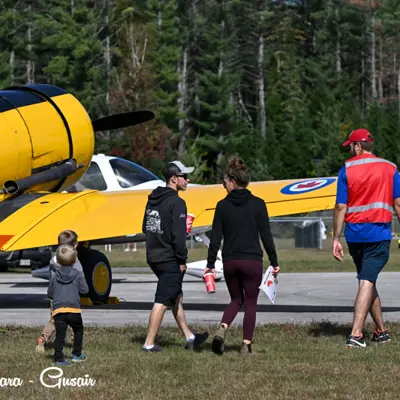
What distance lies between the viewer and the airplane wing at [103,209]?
13.5 metres

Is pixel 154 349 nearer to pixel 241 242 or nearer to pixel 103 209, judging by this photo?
pixel 241 242

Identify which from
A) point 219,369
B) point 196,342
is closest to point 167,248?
point 196,342

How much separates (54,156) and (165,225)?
18.0ft

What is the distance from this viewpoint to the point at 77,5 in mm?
78375

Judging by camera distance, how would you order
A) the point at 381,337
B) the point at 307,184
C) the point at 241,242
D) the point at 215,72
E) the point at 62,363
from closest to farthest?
the point at 62,363, the point at 241,242, the point at 381,337, the point at 307,184, the point at 215,72

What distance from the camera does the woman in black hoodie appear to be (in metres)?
9.92

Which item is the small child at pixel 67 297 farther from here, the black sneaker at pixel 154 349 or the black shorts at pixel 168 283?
the black shorts at pixel 168 283

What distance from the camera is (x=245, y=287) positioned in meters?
10.0

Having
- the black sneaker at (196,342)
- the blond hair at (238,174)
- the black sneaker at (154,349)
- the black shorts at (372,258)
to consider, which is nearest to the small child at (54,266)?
the black sneaker at (154,349)

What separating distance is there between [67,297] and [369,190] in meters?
2.99

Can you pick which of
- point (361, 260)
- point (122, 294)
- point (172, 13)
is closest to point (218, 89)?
point (172, 13)

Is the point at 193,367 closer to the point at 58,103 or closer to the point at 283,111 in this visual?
the point at 58,103

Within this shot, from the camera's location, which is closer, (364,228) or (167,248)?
(167,248)

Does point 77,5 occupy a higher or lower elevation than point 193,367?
higher
